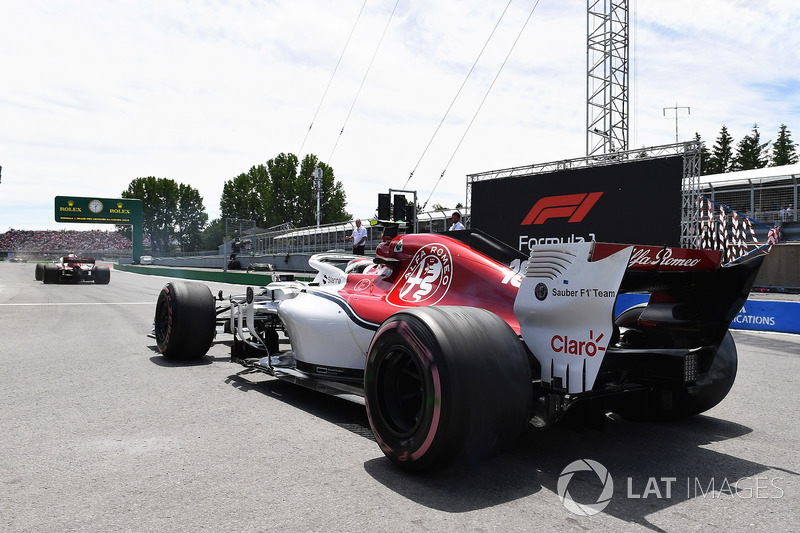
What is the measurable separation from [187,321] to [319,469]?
3798 millimetres

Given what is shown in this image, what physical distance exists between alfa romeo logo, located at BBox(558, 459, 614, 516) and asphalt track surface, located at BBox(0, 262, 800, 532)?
31mm

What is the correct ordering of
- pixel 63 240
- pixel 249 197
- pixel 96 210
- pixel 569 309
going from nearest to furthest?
pixel 569 309, pixel 96 210, pixel 249 197, pixel 63 240

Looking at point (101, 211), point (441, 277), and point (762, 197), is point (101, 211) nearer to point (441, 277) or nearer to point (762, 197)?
point (762, 197)

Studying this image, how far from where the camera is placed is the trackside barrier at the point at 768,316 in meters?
9.75

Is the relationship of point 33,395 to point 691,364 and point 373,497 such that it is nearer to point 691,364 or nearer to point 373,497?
Answer: point 373,497

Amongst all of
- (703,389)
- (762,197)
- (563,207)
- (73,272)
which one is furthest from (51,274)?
(762,197)

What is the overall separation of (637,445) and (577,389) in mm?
990

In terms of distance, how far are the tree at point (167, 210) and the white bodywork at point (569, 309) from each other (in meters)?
110

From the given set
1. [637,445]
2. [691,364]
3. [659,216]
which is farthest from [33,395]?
[659,216]

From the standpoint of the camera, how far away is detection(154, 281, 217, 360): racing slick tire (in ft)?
21.1

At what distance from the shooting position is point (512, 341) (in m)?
3.02

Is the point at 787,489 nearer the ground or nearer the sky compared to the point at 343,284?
nearer the ground

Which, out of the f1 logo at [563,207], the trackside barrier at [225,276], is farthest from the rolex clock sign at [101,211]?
the f1 logo at [563,207]

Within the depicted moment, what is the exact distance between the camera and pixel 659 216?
605 inches
